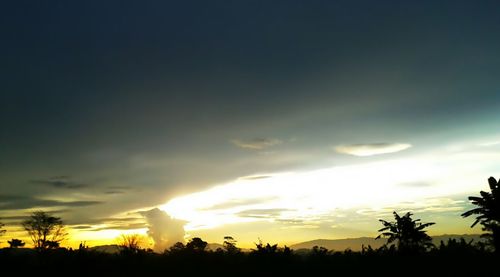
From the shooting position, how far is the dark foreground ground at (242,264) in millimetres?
21328

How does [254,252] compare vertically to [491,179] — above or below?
below

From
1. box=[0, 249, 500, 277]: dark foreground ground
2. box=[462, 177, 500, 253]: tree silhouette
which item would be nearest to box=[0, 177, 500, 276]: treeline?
box=[0, 249, 500, 277]: dark foreground ground

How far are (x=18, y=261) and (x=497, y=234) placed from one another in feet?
129

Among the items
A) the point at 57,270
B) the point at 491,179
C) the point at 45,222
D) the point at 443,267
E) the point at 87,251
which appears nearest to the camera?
the point at 57,270

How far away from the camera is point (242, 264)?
81.9 ft

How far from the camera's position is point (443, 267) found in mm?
23719

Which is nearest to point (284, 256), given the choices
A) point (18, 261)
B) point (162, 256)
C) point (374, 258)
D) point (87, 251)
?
point (374, 258)

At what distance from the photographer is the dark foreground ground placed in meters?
21.3

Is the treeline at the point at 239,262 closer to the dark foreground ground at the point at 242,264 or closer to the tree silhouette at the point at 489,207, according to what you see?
the dark foreground ground at the point at 242,264

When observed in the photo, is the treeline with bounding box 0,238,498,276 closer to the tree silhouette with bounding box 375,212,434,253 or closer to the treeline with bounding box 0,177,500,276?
the treeline with bounding box 0,177,500,276

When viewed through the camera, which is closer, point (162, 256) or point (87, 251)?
point (87, 251)

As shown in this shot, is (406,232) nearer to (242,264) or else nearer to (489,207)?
(489,207)

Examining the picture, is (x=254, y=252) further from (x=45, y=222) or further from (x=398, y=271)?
(x=45, y=222)

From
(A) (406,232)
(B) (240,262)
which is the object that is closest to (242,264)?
(B) (240,262)
